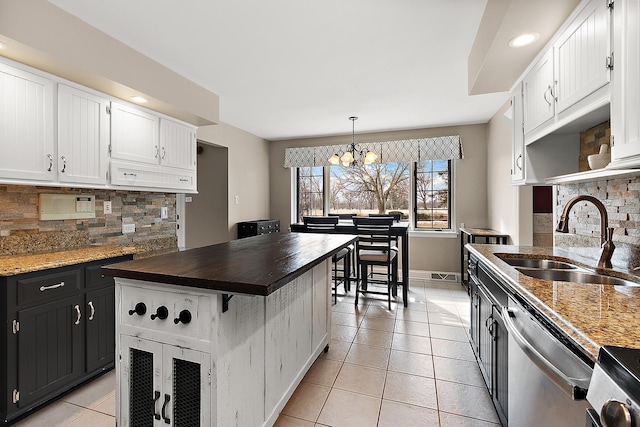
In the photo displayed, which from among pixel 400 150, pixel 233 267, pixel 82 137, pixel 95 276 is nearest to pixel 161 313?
pixel 233 267

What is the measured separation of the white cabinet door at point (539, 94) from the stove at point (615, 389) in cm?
169

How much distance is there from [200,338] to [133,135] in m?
2.26

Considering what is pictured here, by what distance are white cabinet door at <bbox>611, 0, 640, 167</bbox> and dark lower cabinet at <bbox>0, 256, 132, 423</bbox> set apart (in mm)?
3020

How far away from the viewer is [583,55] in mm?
1525

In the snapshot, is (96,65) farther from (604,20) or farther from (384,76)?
(604,20)

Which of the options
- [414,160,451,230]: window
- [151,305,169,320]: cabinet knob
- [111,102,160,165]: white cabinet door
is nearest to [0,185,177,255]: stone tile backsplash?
[111,102,160,165]: white cabinet door

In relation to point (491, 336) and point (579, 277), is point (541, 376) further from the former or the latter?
point (579, 277)

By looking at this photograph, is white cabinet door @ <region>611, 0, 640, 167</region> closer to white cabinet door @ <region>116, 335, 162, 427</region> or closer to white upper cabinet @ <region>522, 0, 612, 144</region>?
white upper cabinet @ <region>522, 0, 612, 144</region>

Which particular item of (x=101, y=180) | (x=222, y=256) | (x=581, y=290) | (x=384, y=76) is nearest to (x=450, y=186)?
(x=384, y=76)

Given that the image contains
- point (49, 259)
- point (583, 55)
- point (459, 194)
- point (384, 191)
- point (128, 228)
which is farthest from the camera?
point (384, 191)

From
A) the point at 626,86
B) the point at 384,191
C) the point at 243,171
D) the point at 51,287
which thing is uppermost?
the point at 243,171

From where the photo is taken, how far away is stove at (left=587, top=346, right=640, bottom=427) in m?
0.59

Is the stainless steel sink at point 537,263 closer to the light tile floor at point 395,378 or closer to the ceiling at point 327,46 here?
the light tile floor at point 395,378

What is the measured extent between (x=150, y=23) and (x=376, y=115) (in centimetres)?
292
